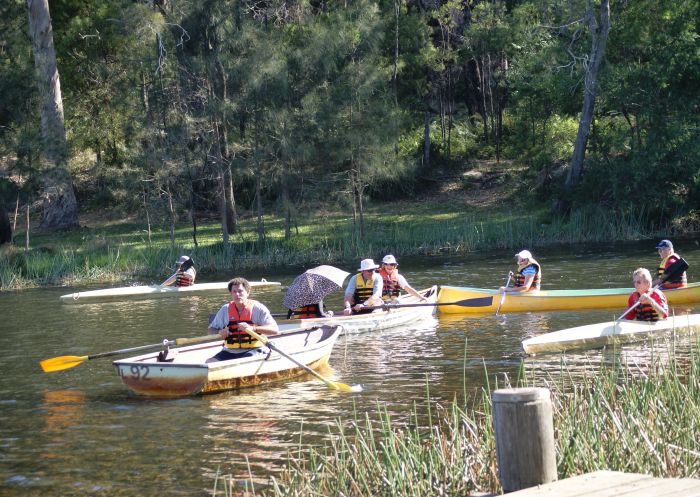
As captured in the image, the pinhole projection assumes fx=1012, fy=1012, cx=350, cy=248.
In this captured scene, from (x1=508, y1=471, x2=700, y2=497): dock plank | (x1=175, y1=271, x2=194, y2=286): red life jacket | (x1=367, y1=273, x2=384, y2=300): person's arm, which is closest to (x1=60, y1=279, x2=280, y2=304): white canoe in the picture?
(x1=175, y1=271, x2=194, y2=286): red life jacket

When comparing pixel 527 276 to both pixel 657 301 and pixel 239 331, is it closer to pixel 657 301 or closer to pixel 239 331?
pixel 657 301

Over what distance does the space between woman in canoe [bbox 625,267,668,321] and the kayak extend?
12.2 ft

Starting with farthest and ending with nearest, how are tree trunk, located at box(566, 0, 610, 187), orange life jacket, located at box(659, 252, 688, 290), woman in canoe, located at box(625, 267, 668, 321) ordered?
tree trunk, located at box(566, 0, 610, 187) < orange life jacket, located at box(659, 252, 688, 290) < woman in canoe, located at box(625, 267, 668, 321)

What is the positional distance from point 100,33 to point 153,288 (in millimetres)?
22002

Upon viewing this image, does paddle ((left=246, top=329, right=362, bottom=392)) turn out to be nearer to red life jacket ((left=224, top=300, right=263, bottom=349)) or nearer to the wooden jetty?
red life jacket ((left=224, top=300, right=263, bottom=349))

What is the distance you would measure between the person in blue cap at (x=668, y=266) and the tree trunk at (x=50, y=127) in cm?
2244

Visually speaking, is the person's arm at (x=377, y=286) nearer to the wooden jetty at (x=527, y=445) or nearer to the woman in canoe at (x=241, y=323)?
the woman in canoe at (x=241, y=323)

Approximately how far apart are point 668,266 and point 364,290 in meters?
5.26

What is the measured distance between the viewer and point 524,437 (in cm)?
516

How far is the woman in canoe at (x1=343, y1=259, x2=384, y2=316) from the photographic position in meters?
17.0

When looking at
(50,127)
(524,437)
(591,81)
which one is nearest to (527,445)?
(524,437)

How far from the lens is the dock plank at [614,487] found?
4.61 metres

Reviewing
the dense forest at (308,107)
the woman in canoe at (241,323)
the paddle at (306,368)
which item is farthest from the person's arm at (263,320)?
the dense forest at (308,107)

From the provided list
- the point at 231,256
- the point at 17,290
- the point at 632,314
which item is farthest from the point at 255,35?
the point at 632,314
